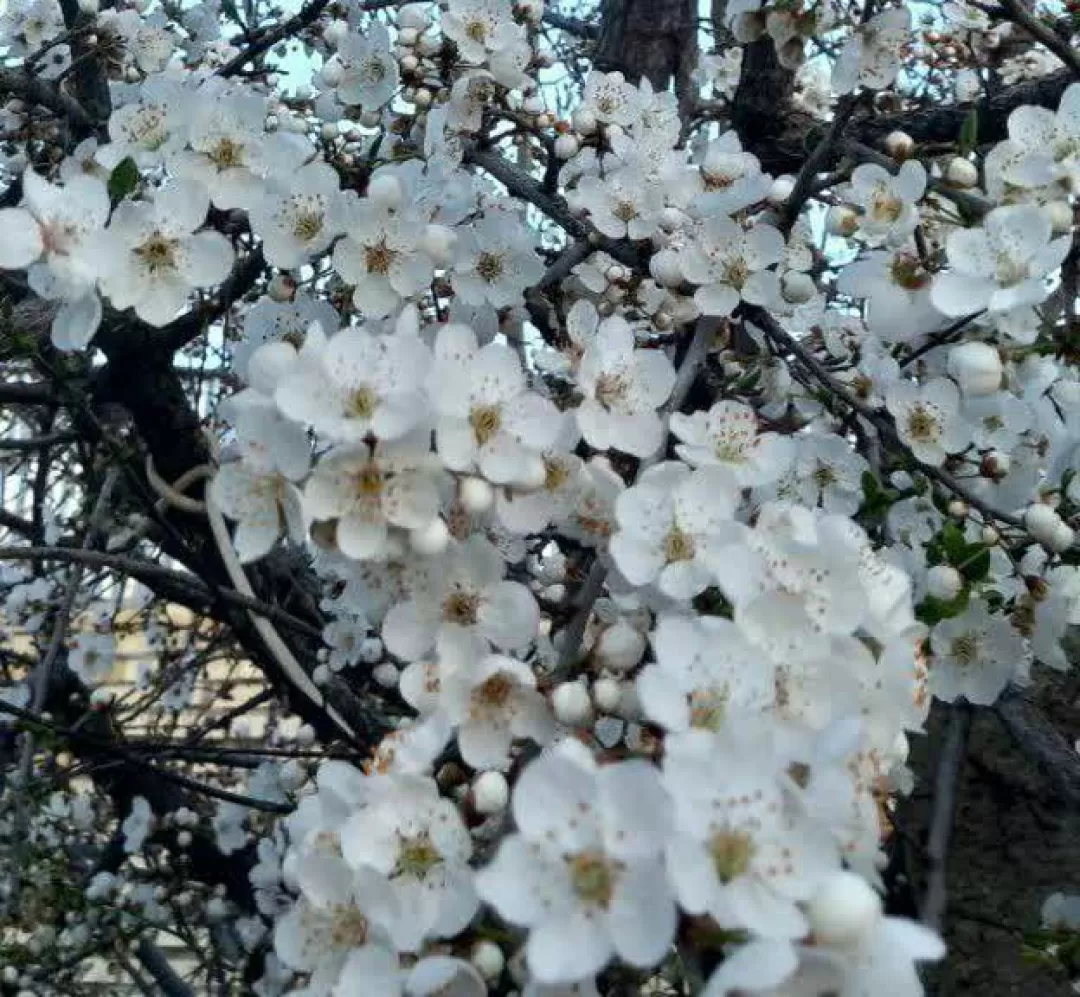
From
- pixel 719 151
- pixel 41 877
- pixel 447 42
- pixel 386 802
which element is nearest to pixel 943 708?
pixel 719 151

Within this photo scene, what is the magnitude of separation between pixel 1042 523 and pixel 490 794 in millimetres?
880

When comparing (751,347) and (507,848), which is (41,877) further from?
(507,848)

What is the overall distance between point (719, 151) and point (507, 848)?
47.2 inches

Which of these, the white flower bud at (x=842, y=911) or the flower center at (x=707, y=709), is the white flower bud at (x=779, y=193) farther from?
the white flower bud at (x=842, y=911)

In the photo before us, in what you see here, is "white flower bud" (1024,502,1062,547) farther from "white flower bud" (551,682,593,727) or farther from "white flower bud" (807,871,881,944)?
"white flower bud" (807,871,881,944)

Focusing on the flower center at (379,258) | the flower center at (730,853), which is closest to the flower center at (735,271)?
the flower center at (379,258)

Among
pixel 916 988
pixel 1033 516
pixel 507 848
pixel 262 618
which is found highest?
A: pixel 262 618

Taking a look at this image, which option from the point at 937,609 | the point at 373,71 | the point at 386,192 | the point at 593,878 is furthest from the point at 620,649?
the point at 373,71

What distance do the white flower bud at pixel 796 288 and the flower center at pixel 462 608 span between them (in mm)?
763

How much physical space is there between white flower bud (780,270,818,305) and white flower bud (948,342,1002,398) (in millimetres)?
325

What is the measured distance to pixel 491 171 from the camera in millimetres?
2123

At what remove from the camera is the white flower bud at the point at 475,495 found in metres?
1.20

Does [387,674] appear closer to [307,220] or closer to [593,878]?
[307,220]

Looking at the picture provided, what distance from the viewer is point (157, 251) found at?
1540mm
